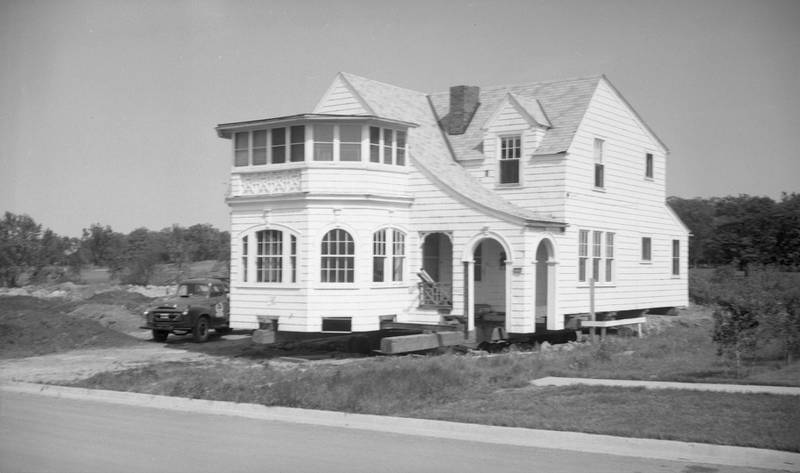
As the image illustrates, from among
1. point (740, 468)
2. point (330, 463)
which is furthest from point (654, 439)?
point (330, 463)

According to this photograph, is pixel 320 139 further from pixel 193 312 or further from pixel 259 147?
pixel 193 312

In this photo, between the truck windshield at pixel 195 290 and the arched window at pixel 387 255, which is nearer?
the arched window at pixel 387 255

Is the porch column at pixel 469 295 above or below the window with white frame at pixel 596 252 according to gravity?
below

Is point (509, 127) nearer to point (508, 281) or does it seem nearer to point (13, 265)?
point (508, 281)

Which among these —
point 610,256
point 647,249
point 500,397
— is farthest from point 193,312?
point 500,397

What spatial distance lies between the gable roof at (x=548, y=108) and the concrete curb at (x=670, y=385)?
10.5m

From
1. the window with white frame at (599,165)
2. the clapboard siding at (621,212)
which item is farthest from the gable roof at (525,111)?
the window with white frame at (599,165)

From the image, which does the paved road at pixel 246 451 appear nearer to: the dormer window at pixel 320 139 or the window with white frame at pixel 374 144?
the dormer window at pixel 320 139

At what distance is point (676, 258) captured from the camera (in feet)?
110

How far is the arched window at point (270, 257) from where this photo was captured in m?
24.0

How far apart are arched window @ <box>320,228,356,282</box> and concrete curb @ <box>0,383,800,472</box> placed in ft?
25.1

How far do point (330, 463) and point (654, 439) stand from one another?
4.18 meters

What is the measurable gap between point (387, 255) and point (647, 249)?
11285 millimetres

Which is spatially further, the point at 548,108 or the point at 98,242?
the point at 98,242
